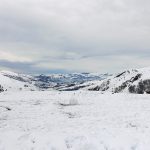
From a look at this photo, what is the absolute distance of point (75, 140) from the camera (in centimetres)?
1881

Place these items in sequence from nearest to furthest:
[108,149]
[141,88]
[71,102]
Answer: [108,149] → [71,102] → [141,88]

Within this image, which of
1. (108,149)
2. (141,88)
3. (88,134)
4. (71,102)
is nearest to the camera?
(108,149)

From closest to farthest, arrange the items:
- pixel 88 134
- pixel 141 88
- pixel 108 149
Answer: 1. pixel 108 149
2. pixel 88 134
3. pixel 141 88

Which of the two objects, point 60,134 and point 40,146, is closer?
point 40,146

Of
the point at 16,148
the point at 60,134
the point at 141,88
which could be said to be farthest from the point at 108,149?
the point at 141,88

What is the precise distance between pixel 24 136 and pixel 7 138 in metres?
1.12

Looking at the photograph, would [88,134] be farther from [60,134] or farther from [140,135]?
[140,135]

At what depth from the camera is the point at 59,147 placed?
18.1 meters

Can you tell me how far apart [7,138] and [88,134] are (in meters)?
5.32

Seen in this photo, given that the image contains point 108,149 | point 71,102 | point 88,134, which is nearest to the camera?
point 108,149

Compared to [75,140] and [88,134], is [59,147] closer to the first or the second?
[75,140]

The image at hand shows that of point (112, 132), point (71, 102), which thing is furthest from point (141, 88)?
point (112, 132)

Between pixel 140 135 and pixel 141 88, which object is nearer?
pixel 140 135

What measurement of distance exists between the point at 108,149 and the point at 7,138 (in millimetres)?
6800
